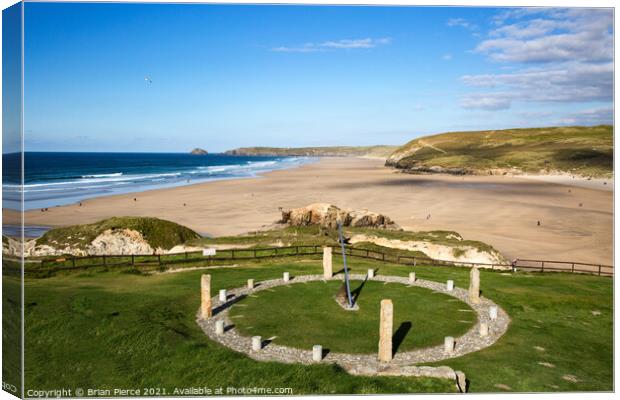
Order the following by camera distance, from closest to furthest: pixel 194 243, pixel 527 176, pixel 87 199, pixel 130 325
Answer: pixel 130 325
pixel 194 243
pixel 87 199
pixel 527 176

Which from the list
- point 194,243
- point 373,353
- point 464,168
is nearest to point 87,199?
point 194,243

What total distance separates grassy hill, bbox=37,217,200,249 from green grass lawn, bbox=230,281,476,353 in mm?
15070

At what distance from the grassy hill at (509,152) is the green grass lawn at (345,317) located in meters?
63.6

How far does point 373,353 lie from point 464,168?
110m

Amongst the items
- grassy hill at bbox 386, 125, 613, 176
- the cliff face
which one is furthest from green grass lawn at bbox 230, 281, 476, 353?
grassy hill at bbox 386, 125, 613, 176

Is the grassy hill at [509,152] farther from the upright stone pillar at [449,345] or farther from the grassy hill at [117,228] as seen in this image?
the upright stone pillar at [449,345]

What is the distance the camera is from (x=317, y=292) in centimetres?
2134

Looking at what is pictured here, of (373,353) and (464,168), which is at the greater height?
(464,168)

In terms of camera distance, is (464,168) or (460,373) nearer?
(460,373)

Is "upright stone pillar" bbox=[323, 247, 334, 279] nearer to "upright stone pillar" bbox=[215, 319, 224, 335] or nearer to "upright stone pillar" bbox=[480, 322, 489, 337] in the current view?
"upright stone pillar" bbox=[215, 319, 224, 335]

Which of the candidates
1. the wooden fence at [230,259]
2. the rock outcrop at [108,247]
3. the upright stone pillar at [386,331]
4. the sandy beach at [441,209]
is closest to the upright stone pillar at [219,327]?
the upright stone pillar at [386,331]

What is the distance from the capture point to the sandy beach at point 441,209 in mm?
42250

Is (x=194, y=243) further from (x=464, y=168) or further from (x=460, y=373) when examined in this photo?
(x=464, y=168)

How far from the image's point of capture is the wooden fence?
25969mm
